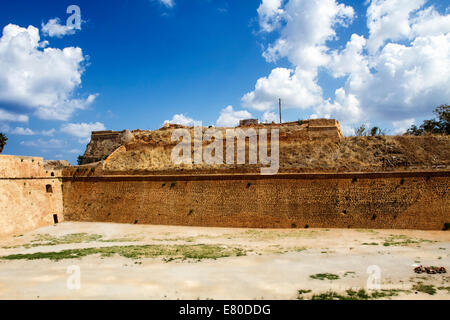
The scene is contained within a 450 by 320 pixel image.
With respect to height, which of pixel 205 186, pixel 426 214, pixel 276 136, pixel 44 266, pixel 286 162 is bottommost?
pixel 44 266

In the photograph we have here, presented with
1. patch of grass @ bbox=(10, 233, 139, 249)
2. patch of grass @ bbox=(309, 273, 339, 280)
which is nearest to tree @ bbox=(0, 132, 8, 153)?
patch of grass @ bbox=(10, 233, 139, 249)

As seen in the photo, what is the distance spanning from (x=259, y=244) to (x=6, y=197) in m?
15.0

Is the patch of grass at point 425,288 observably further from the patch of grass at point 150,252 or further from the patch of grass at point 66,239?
the patch of grass at point 66,239

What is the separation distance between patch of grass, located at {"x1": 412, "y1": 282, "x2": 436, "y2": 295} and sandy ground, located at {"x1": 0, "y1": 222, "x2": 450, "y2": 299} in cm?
Answer: 14

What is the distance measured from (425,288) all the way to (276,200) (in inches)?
421

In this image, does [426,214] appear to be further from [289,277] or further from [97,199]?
[97,199]

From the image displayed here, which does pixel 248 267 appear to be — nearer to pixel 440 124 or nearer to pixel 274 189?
pixel 274 189

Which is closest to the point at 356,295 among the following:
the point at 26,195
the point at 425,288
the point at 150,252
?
the point at 425,288

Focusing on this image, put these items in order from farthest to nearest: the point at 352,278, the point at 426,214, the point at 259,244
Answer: the point at 426,214, the point at 259,244, the point at 352,278

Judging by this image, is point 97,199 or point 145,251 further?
point 97,199

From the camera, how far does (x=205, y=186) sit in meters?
20.3

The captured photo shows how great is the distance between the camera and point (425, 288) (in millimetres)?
8523

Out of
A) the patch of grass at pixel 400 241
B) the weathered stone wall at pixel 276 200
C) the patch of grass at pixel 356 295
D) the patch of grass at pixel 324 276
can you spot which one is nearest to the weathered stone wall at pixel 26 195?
the weathered stone wall at pixel 276 200
